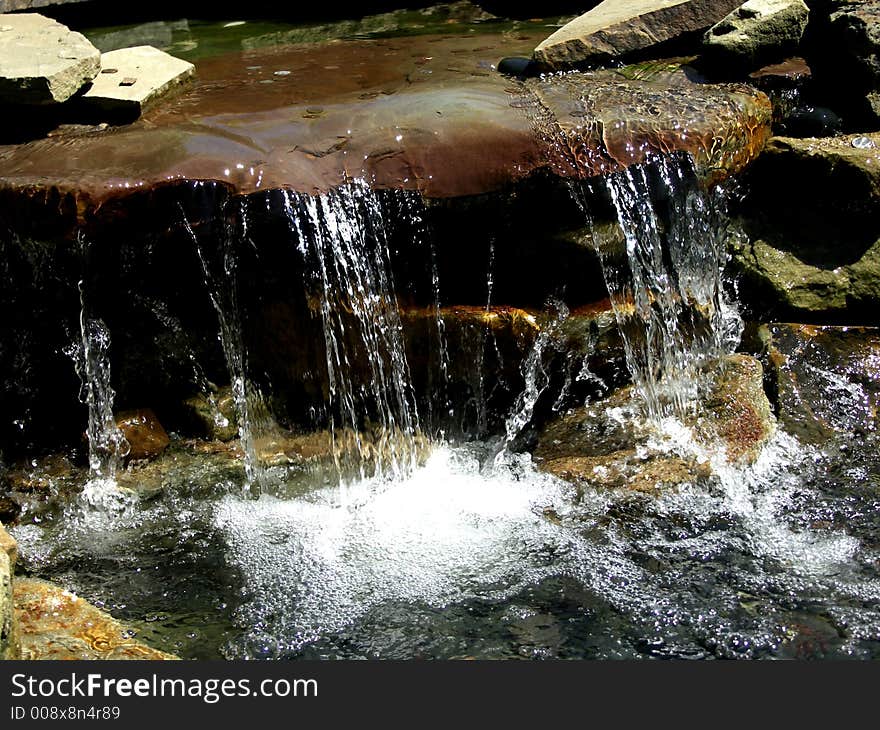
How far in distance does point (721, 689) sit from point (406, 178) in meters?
2.30

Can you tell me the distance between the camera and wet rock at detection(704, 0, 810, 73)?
507 centimetres

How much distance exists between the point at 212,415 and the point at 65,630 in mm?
1556

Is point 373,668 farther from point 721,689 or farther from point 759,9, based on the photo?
point 759,9

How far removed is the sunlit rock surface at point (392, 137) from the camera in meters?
4.16

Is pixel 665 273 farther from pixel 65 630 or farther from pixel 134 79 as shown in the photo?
pixel 65 630

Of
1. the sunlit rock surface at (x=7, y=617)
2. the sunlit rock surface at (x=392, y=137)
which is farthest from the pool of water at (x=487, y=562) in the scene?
the sunlit rock surface at (x=392, y=137)

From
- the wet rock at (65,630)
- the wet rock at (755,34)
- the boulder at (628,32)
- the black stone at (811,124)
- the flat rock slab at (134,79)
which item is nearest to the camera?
the wet rock at (65,630)

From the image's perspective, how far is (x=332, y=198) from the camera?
417 centimetres

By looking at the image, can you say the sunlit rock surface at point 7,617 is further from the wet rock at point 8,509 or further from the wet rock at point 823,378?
the wet rock at point 823,378

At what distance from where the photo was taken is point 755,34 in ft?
16.6

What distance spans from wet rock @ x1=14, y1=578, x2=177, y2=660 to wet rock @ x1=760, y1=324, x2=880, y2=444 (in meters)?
2.80

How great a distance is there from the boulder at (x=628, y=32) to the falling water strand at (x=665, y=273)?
3.55 ft

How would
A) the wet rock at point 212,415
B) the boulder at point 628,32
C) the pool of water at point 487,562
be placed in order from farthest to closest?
the boulder at point 628,32 → the wet rock at point 212,415 → the pool of water at point 487,562

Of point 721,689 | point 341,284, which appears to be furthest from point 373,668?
point 341,284
